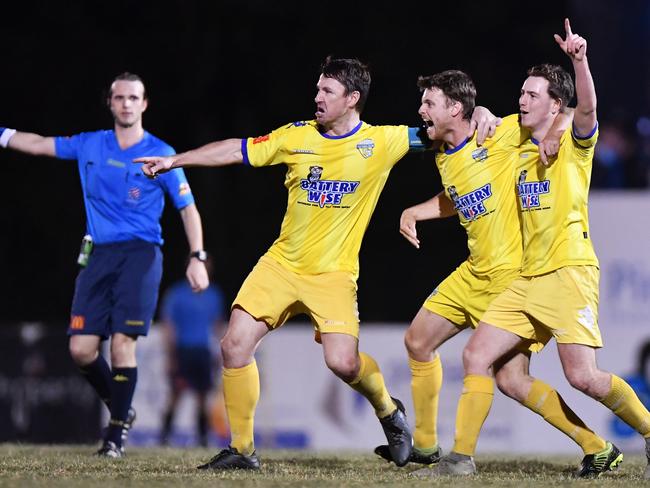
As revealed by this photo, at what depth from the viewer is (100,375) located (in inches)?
316

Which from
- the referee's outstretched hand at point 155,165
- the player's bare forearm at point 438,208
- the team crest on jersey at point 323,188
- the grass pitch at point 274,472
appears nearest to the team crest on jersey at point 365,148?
the team crest on jersey at point 323,188

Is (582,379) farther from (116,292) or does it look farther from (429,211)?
(116,292)

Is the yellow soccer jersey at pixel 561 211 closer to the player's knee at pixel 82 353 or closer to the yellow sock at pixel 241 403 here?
the yellow sock at pixel 241 403

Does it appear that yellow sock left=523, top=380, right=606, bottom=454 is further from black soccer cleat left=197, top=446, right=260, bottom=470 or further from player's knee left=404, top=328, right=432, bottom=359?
black soccer cleat left=197, top=446, right=260, bottom=470

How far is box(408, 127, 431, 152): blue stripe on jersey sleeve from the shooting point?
6992mm

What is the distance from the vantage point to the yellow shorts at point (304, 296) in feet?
22.1

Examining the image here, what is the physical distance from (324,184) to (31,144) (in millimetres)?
2179

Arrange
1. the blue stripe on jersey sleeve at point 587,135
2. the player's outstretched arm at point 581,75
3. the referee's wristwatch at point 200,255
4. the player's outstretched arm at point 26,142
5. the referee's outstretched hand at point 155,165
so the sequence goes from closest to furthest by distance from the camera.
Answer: the player's outstretched arm at point 581,75 → the blue stripe on jersey sleeve at point 587,135 → the referee's outstretched hand at point 155,165 → the referee's wristwatch at point 200,255 → the player's outstretched arm at point 26,142

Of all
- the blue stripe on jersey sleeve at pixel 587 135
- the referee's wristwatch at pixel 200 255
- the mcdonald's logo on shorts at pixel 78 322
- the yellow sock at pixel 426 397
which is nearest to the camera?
the blue stripe on jersey sleeve at pixel 587 135

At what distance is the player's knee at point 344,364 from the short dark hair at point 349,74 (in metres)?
1.39

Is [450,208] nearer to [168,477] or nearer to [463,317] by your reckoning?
[463,317]

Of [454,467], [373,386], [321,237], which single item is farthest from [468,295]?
[454,467]

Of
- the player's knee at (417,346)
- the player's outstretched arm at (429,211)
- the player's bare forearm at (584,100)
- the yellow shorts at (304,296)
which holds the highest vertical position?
the player's bare forearm at (584,100)

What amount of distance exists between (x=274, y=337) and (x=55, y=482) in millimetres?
6730
